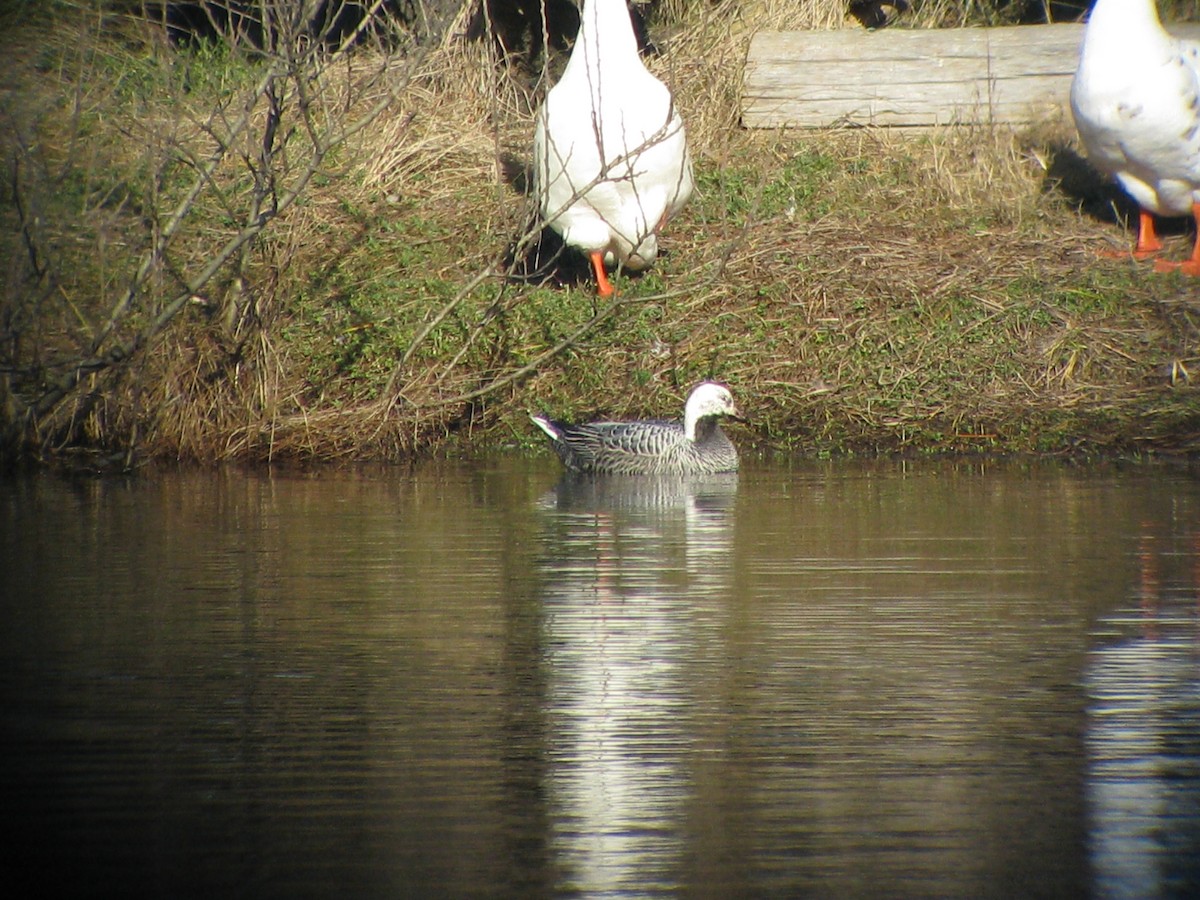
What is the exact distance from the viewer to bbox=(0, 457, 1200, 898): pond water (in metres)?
3.00

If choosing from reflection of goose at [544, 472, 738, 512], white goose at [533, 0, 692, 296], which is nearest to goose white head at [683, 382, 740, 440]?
reflection of goose at [544, 472, 738, 512]

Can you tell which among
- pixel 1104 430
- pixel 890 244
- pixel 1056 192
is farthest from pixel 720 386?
pixel 1056 192

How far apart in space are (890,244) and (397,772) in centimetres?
807

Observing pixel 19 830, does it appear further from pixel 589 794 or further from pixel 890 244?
pixel 890 244

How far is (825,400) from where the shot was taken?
9352mm

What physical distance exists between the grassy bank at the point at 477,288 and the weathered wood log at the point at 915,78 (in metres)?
0.24

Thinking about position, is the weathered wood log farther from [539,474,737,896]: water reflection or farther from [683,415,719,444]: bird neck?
[539,474,737,896]: water reflection

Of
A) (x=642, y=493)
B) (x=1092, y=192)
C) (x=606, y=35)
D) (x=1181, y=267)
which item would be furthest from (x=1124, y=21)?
(x=642, y=493)

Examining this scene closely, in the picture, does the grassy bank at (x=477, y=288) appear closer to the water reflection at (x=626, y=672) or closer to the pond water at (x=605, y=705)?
the pond water at (x=605, y=705)

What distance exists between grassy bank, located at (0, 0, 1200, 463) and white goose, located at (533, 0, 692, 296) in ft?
1.23

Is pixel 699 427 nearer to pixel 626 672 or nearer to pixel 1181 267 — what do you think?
pixel 1181 267

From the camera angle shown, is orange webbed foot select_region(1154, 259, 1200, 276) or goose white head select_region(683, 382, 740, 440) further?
orange webbed foot select_region(1154, 259, 1200, 276)

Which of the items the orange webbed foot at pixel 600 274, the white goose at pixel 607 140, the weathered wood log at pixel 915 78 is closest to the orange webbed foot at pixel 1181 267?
the weathered wood log at pixel 915 78

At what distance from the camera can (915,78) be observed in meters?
12.9
